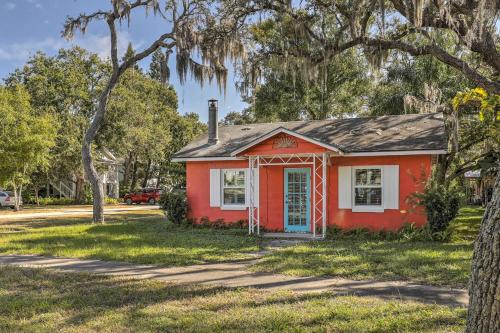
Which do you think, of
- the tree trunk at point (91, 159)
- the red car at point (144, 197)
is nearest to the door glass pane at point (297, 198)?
the tree trunk at point (91, 159)

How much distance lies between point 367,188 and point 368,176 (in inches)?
15.2

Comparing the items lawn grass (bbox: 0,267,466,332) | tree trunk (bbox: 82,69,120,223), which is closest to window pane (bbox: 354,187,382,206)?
lawn grass (bbox: 0,267,466,332)

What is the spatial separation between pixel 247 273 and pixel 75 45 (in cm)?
3407

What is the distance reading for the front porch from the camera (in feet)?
48.0

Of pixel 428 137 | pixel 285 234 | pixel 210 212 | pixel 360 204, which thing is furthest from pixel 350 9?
pixel 210 212

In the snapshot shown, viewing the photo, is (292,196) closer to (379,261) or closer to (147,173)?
(379,261)

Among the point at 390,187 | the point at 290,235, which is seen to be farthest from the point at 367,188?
the point at 290,235

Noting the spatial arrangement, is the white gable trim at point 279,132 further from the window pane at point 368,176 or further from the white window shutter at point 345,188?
the window pane at point 368,176

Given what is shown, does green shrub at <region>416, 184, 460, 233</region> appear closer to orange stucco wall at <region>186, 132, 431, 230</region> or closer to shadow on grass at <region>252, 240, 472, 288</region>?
orange stucco wall at <region>186, 132, 431, 230</region>

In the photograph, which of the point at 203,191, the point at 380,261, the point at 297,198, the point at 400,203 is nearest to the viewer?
the point at 380,261

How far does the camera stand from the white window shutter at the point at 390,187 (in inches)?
543

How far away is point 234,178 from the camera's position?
1630 centimetres

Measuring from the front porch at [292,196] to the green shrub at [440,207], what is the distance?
3149mm

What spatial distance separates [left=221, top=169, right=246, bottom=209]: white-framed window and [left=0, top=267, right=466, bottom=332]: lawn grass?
886 centimetres
